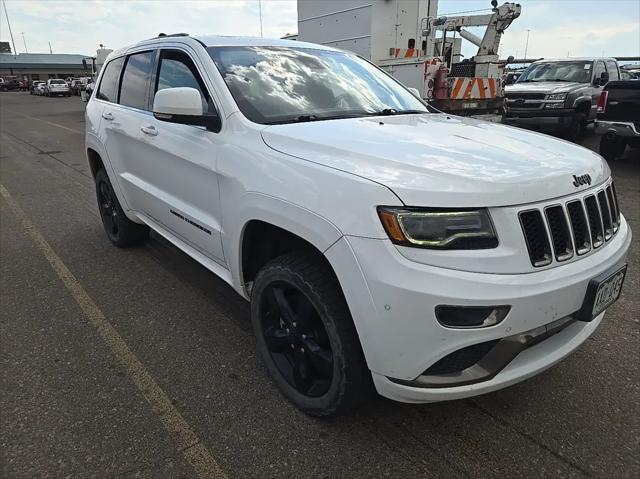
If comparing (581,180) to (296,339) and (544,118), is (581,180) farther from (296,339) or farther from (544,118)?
(544,118)

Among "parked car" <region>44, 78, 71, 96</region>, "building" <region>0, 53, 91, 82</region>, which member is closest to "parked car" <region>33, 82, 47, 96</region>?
"parked car" <region>44, 78, 71, 96</region>

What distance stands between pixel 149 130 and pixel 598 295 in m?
2.98

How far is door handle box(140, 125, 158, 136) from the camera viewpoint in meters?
3.42

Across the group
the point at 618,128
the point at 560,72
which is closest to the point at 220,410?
the point at 618,128

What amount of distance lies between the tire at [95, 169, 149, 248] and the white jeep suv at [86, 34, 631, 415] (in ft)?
5.33

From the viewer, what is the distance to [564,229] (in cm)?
200

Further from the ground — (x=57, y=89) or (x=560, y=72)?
(x=560, y=72)

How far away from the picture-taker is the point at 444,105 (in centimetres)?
1080

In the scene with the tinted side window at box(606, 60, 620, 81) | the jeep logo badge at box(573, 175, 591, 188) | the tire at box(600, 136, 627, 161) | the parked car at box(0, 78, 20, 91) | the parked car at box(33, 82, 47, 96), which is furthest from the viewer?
the parked car at box(0, 78, 20, 91)

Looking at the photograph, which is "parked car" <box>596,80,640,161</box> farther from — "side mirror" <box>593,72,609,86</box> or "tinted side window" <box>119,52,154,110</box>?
"tinted side window" <box>119,52,154,110</box>

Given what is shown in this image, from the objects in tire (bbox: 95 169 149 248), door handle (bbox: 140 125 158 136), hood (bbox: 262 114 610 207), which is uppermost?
hood (bbox: 262 114 610 207)

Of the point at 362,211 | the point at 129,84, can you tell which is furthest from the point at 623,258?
the point at 129,84

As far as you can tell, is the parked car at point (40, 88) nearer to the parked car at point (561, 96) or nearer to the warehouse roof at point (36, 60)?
the warehouse roof at point (36, 60)

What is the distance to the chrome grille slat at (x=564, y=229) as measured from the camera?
1.90 meters
